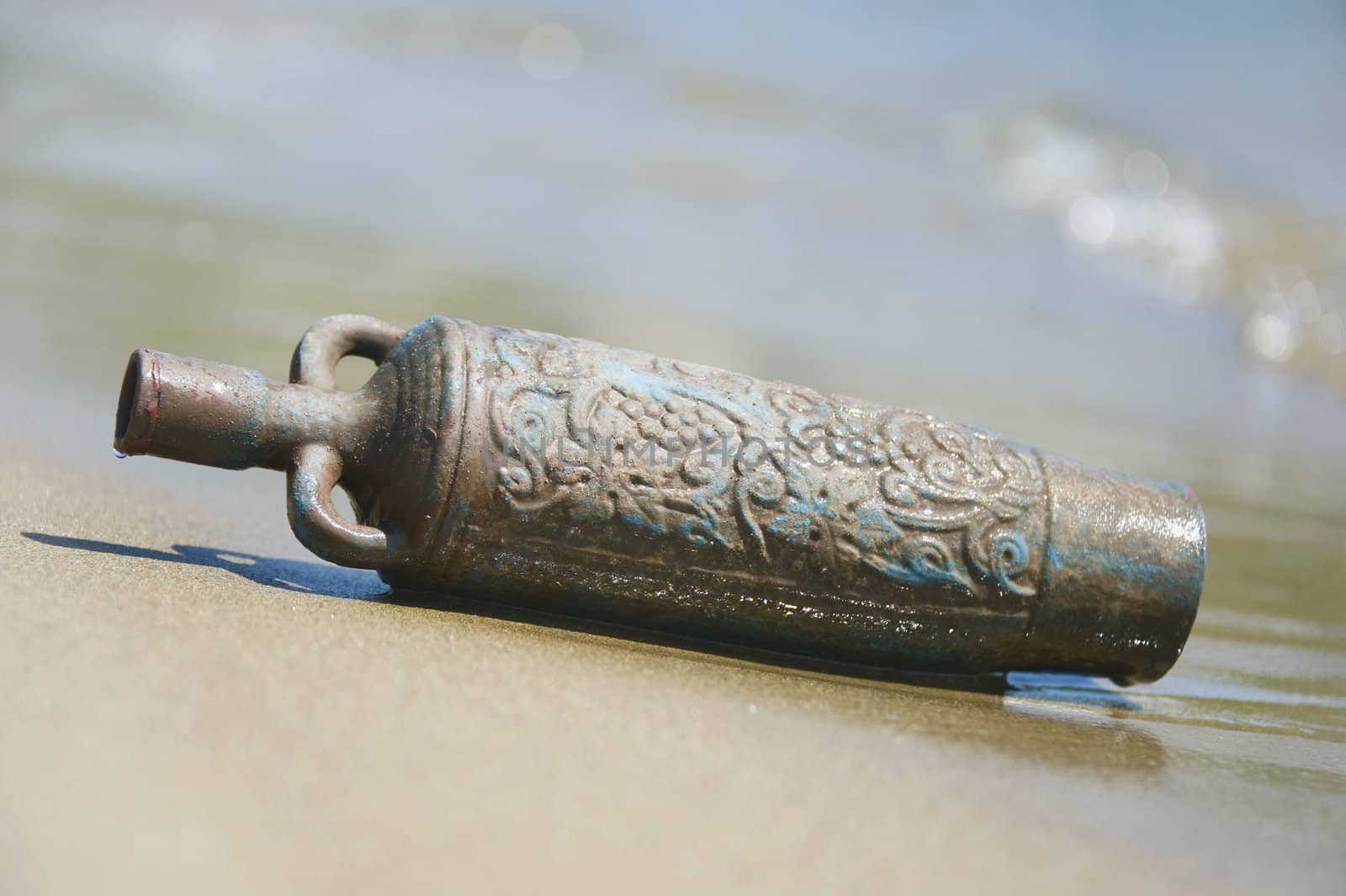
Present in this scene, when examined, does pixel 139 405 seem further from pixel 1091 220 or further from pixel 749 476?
pixel 1091 220

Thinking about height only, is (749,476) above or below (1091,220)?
below

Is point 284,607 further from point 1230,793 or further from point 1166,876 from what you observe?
point 1230,793

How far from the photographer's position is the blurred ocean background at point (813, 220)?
16.4 ft

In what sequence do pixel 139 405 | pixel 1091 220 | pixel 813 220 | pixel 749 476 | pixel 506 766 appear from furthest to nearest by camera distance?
1. pixel 1091 220
2. pixel 813 220
3. pixel 749 476
4. pixel 139 405
5. pixel 506 766

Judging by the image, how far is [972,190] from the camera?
40.2 feet

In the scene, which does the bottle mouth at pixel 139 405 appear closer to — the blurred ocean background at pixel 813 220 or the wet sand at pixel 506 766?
the wet sand at pixel 506 766

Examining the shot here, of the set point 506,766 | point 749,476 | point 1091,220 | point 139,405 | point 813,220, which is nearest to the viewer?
point 506,766

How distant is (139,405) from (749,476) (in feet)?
4.19

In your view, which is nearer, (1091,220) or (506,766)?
(506,766)

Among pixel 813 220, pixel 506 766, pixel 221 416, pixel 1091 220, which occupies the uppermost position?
pixel 1091 220

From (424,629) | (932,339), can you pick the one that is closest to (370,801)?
(424,629)

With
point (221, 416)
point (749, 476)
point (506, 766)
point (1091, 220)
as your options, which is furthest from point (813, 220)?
point (506, 766)

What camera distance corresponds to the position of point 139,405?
2.71 metres

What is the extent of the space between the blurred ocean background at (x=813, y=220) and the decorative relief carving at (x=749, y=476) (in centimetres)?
44
